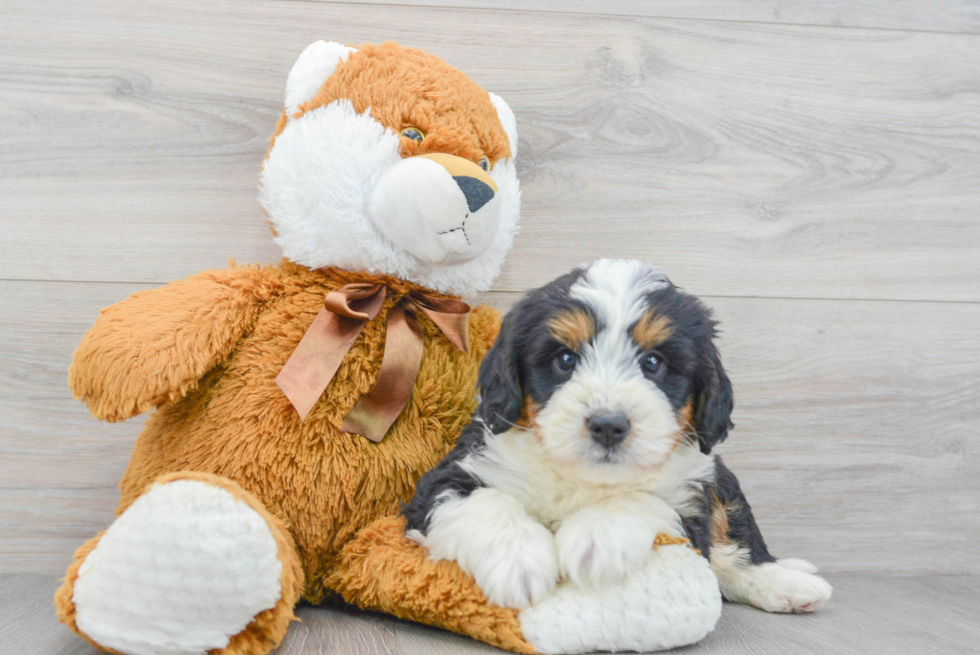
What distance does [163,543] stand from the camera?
3.52 ft

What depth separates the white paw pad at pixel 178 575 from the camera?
→ 108 centimetres

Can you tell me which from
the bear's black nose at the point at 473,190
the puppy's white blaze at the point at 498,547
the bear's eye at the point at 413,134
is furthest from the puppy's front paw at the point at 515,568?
the bear's eye at the point at 413,134

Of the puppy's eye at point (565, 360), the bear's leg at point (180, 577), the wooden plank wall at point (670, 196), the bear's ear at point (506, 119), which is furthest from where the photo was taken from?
the wooden plank wall at point (670, 196)

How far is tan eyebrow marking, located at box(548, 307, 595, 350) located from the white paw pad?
0.58m

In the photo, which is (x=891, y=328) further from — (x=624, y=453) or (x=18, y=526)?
(x=18, y=526)

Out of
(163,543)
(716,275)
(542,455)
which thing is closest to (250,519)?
(163,543)

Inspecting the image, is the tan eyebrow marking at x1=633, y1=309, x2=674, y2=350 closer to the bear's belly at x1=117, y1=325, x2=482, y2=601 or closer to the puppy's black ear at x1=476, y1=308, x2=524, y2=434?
the puppy's black ear at x1=476, y1=308, x2=524, y2=434

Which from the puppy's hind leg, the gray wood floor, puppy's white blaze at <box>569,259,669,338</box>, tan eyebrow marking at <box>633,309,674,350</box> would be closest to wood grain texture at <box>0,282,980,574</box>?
the gray wood floor

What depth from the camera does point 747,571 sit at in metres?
1.62

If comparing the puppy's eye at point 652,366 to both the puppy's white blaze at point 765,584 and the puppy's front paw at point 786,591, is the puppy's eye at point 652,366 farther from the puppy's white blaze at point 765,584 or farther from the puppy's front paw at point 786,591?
the puppy's front paw at point 786,591

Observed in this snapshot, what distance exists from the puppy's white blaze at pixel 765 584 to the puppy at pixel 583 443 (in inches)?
10.4

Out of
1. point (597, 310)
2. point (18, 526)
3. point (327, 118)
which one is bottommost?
point (18, 526)

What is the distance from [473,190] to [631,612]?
0.81 m

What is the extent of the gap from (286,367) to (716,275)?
1.22 m
